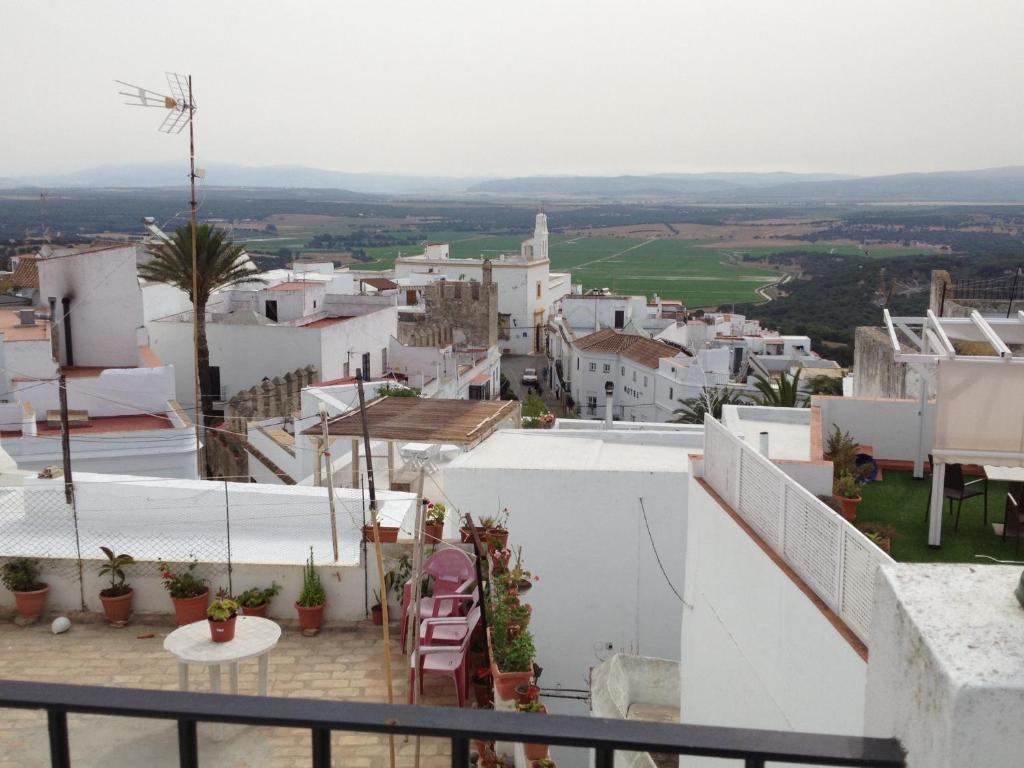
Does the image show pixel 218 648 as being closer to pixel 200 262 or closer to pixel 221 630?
pixel 221 630

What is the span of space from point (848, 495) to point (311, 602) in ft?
15.8

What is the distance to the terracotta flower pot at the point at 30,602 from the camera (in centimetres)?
870

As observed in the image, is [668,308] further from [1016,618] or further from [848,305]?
[1016,618]

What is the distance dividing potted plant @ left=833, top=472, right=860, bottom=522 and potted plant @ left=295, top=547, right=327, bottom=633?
4.61 m

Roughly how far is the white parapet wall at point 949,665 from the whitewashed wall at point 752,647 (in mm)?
3082

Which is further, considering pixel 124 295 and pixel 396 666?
pixel 124 295

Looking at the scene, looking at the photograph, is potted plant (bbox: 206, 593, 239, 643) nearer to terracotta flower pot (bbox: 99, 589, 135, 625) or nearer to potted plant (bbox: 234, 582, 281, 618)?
potted plant (bbox: 234, 582, 281, 618)

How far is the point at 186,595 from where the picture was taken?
28.6 ft

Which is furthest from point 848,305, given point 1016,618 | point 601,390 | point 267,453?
point 1016,618

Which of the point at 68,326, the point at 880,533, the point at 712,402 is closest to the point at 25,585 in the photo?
the point at 880,533

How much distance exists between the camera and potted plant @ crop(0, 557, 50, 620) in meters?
8.72

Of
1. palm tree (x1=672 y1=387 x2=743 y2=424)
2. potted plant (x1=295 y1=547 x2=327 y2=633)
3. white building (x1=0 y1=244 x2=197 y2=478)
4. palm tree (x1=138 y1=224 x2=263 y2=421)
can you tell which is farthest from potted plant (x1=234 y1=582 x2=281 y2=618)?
palm tree (x1=672 y1=387 x2=743 y2=424)

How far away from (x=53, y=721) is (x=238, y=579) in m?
7.48

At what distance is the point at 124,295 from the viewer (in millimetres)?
25094
